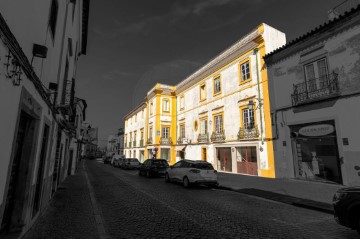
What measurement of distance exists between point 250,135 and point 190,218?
11842 mm

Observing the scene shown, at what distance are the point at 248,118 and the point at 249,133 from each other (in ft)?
4.32

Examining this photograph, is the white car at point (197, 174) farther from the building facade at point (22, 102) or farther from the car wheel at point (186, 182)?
the building facade at point (22, 102)

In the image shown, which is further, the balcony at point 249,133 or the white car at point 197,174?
the balcony at point 249,133

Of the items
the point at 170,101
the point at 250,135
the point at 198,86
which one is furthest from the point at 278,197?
the point at 170,101

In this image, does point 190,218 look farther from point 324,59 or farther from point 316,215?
point 324,59

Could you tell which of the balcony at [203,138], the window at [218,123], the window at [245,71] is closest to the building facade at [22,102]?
the window at [245,71]

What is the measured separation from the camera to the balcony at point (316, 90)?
1109 centimetres

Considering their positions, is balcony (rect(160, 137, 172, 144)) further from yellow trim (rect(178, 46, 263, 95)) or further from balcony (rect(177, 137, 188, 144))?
yellow trim (rect(178, 46, 263, 95))

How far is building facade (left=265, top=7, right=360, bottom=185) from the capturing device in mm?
10414

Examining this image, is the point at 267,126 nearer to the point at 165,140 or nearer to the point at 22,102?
the point at 22,102

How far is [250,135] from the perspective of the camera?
1612cm

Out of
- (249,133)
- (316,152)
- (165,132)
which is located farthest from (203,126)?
(316,152)

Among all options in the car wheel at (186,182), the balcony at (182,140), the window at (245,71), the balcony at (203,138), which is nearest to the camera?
the car wheel at (186,182)

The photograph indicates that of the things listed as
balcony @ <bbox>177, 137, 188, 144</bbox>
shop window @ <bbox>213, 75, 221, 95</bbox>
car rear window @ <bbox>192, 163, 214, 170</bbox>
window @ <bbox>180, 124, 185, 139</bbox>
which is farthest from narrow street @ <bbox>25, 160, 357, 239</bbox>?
window @ <bbox>180, 124, 185, 139</bbox>
